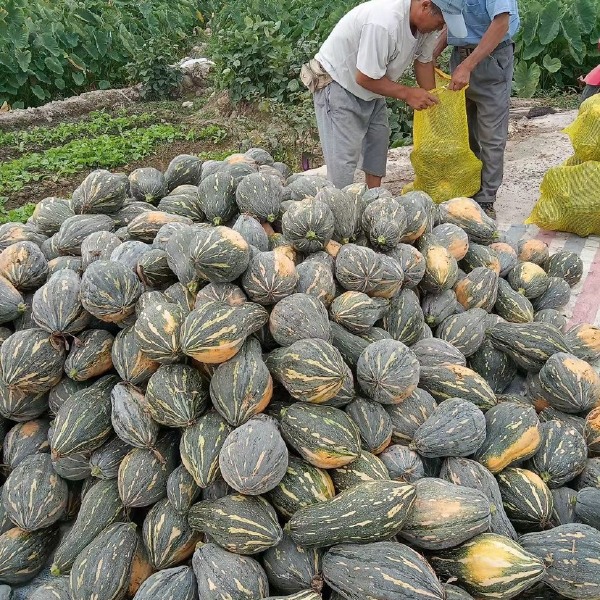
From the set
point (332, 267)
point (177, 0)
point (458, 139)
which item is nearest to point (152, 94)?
point (177, 0)

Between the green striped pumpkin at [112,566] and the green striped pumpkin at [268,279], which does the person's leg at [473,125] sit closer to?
the green striped pumpkin at [268,279]

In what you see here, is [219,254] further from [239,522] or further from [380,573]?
[380,573]

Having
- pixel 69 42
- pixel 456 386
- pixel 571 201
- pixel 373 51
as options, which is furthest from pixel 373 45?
pixel 69 42

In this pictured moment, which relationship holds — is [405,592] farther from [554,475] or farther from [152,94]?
[152,94]

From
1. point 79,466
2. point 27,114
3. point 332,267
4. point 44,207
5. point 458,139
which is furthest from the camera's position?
point 27,114

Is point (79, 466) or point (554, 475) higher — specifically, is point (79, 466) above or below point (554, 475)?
above

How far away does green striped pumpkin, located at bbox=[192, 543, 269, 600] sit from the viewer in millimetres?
1665

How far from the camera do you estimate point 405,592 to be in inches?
62.3

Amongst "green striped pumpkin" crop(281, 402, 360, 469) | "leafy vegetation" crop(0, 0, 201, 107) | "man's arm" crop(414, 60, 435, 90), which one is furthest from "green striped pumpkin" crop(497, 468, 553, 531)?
"leafy vegetation" crop(0, 0, 201, 107)

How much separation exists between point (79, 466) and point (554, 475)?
1772mm

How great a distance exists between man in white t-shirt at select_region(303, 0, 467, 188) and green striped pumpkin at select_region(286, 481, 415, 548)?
3.26 metres

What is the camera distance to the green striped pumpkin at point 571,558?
5.81 feet

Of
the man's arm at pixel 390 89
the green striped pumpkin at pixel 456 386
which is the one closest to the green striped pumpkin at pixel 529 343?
the green striped pumpkin at pixel 456 386

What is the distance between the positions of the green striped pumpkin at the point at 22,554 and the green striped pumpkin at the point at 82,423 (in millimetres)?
327
